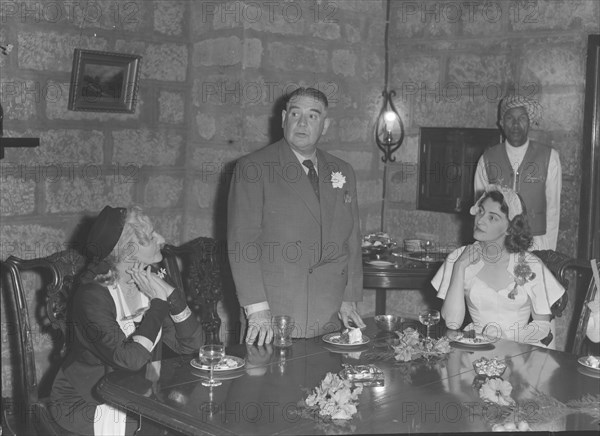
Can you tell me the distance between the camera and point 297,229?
3.67 meters

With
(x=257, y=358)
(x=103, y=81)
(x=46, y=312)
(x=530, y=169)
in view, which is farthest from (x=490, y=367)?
(x=103, y=81)

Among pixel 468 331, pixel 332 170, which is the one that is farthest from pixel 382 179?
pixel 468 331

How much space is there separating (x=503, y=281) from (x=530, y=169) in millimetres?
1344

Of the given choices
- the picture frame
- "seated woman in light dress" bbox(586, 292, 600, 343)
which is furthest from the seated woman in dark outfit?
"seated woman in light dress" bbox(586, 292, 600, 343)

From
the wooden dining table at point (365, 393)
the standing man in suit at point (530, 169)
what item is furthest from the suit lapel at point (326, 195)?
the standing man in suit at point (530, 169)

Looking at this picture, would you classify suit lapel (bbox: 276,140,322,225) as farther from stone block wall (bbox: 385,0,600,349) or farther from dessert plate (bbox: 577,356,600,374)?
stone block wall (bbox: 385,0,600,349)

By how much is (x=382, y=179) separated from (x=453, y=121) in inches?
25.7

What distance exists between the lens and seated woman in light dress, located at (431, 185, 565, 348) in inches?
146

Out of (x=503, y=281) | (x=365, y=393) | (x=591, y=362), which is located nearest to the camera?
(x=365, y=393)

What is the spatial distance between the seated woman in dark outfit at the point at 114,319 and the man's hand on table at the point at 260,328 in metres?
0.22

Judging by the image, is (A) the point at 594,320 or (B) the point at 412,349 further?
(A) the point at 594,320

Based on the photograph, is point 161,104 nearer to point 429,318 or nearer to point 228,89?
point 228,89

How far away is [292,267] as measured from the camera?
3662mm

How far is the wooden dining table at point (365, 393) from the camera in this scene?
2.39 m
